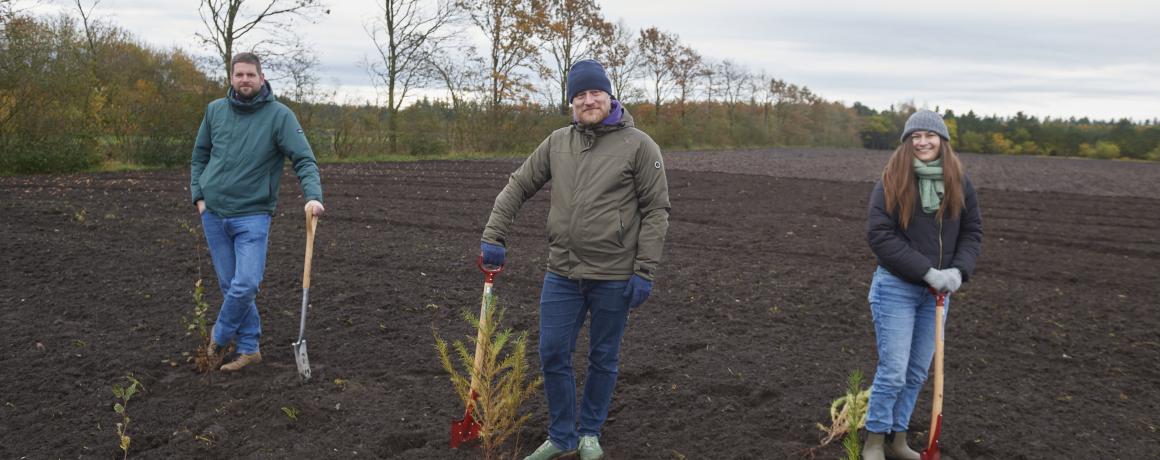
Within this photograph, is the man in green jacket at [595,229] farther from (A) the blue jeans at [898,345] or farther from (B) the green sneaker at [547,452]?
(A) the blue jeans at [898,345]

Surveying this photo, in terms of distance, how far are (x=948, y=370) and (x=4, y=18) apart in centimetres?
2007

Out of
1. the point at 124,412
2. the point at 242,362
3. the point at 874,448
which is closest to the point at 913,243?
the point at 874,448

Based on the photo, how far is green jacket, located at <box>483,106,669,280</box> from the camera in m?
3.70

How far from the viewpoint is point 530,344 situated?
6211mm

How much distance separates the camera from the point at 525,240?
1134 cm

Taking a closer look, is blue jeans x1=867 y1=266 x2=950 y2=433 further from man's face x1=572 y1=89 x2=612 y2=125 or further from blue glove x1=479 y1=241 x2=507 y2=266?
blue glove x1=479 y1=241 x2=507 y2=266

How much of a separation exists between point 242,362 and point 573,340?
8.27 ft

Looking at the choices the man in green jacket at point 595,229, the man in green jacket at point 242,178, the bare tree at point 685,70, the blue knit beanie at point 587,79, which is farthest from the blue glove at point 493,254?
the bare tree at point 685,70

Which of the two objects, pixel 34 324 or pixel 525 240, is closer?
pixel 34 324

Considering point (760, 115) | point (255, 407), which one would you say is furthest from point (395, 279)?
point (760, 115)

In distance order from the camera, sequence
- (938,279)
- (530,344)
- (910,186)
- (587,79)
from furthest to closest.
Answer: (530,344)
(910,186)
(938,279)
(587,79)

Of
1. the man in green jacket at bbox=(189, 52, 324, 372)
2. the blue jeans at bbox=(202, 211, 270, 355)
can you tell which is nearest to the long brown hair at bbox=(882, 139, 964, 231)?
the man in green jacket at bbox=(189, 52, 324, 372)

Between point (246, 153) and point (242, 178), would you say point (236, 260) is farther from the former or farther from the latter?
point (246, 153)

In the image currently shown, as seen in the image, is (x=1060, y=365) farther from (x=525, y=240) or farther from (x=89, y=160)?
(x=89, y=160)
